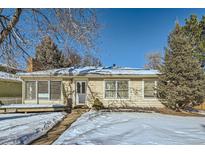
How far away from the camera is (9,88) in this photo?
2241cm

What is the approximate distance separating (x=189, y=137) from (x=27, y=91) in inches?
497

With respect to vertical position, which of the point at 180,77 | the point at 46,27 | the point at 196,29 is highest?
the point at 196,29

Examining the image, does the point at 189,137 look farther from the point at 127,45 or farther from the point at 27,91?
the point at 27,91

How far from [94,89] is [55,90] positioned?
2.96m

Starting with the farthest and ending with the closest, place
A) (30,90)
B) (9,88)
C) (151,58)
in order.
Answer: (151,58) → (9,88) → (30,90)

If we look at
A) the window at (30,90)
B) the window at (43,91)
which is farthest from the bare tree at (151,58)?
the window at (30,90)

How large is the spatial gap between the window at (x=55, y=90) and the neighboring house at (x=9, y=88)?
4.84m

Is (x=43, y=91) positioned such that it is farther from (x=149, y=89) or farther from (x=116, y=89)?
(x=149, y=89)

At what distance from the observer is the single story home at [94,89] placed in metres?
16.3

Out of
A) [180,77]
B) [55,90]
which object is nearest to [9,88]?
[55,90]

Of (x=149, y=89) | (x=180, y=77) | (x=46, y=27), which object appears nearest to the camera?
(x=46, y=27)

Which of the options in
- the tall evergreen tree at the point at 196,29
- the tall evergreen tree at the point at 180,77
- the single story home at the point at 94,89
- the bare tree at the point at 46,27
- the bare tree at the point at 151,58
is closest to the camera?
the bare tree at the point at 46,27

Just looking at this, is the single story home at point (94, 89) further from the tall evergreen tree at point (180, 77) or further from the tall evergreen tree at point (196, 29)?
the tall evergreen tree at point (196, 29)

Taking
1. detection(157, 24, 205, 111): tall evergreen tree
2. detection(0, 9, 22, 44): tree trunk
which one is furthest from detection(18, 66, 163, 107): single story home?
detection(0, 9, 22, 44): tree trunk
